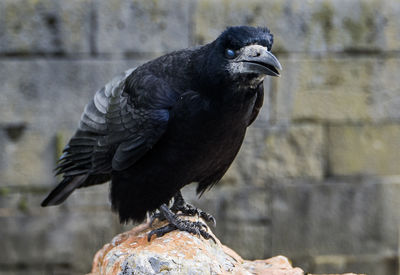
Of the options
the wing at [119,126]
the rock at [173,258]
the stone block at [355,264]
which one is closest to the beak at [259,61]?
the wing at [119,126]

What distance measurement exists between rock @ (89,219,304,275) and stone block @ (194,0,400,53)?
2.21 meters

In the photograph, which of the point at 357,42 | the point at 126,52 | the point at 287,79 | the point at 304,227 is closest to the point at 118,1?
the point at 126,52

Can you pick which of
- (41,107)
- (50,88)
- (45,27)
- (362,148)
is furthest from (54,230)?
(362,148)

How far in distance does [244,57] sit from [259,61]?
3.2 inches

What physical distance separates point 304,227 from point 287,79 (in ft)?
4.19

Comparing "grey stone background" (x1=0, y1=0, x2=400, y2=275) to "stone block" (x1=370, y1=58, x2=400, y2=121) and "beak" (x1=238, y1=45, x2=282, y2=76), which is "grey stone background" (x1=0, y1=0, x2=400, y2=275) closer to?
"stone block" (x1=370, y1=58, x2=400, y2=121)

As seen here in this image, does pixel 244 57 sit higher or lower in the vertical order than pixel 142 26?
lower

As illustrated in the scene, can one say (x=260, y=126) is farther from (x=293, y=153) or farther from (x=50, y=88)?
(x=50, y=88)

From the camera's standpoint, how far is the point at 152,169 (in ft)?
11.6

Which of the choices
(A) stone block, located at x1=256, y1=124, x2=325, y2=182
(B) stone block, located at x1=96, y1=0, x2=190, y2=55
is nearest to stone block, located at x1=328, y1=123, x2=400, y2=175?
(A) stone block, located at x1=256, y1=124, x2=325, y2=182

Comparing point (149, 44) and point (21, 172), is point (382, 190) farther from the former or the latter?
point (21, 172)

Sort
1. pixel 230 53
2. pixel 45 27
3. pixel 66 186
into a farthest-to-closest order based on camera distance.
Answer: pixel 45 27 → pixel 66 186 → pixel 230 53

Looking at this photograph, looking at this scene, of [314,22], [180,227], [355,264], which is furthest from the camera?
[355,264]

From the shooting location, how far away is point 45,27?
206 inches
